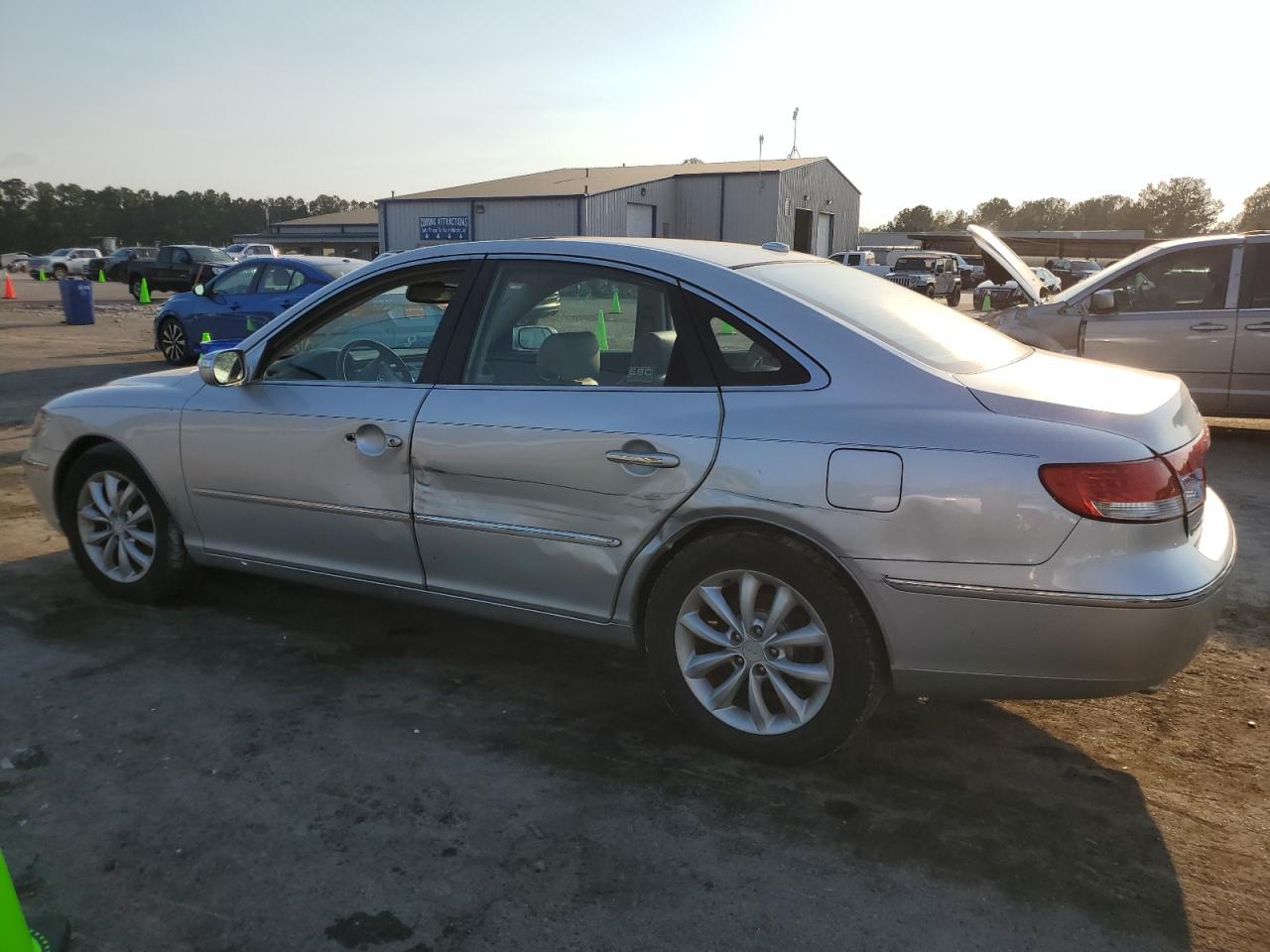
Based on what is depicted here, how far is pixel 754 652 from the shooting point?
3.05 m

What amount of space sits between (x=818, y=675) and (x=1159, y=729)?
1.43 metres

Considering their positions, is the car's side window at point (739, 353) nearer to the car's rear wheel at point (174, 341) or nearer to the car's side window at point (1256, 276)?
the car's side window at point (1256, 276)

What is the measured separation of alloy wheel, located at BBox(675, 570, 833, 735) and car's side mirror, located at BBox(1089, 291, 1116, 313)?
6.68 meters

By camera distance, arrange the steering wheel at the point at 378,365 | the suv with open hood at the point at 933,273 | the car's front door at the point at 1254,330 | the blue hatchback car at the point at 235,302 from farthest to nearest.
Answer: the suv with open hood at the point at 933,273 → the blue hatchback car at the point at 235,302 → the car's front door at the point at 1254,330 → the steering wheel at the point at 378,365

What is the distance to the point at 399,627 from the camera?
14.1 ft

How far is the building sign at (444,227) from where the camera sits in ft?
125

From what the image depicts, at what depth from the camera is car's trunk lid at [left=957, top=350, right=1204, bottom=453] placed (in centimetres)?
272

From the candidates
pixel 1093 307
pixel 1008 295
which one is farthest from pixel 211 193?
pixel 1093 307

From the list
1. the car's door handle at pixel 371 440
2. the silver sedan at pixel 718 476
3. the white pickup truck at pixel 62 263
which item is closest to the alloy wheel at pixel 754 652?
the silver sedan at pixel 718 476

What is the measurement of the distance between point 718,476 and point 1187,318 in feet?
22.8

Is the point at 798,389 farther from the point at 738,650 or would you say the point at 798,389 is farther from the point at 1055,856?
the point at 1055,856

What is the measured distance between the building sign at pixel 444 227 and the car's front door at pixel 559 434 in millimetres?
35860

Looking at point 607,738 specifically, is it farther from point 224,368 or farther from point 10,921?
point 224,368

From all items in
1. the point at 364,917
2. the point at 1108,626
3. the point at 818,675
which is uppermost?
the point at 1108,626
